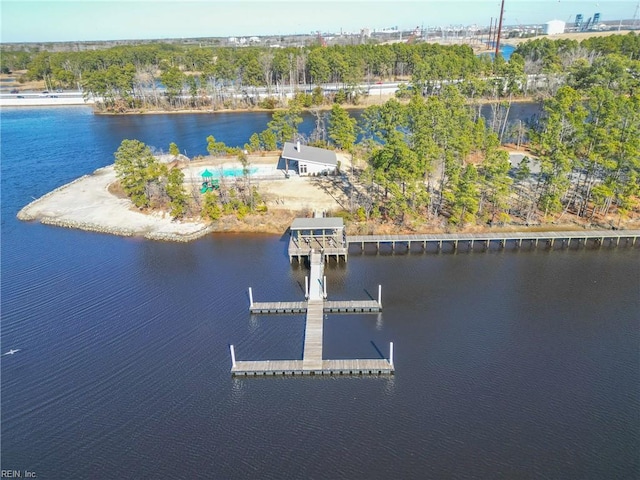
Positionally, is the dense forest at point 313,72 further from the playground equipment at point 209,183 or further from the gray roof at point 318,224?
the gray roof at point 318,224

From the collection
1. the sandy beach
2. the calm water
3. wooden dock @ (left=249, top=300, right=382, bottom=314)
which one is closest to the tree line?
the sandy beach

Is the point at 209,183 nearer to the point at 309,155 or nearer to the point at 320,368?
the point at 309,155

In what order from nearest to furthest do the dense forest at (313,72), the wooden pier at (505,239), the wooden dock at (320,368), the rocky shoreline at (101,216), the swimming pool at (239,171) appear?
the wooden dock at (320,368), the wooden pier at (505,239), the rocky shoreline at (101,216), the swimming pool at (239,171), the dense forest at (313,72)

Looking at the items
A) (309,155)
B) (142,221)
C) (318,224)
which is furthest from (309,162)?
(142,221)

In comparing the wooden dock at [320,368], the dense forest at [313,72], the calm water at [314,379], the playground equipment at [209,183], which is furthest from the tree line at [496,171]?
the dense forest at [313,72]

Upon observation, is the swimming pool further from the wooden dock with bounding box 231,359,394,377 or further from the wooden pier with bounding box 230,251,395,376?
the wooden dock with bounding box 231,359,394,377

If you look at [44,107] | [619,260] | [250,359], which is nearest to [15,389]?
[250,359]

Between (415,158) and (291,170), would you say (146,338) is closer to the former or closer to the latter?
(415,158)
